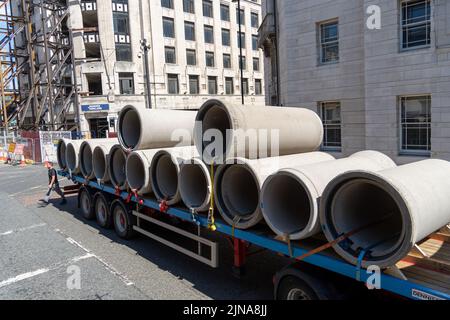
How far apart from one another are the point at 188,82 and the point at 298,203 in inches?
1560

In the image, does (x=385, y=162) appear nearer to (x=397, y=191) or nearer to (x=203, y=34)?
(x=397, y=191)

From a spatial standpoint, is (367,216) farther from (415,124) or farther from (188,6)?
(188,6)

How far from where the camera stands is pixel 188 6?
4362cm

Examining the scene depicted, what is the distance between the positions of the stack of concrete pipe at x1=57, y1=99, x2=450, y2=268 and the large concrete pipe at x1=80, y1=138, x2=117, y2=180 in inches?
55.3

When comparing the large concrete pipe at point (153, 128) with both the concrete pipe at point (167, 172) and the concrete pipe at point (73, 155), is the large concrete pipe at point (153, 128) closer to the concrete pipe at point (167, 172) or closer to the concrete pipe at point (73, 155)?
the concrete pipe at point (167, 172)

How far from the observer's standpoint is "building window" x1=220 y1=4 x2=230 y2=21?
47.7 meters

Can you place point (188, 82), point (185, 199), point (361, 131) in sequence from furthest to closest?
point (188, 82)
point (361, 131)
point (185, 199)


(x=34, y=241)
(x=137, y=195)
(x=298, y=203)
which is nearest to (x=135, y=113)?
(x=137, y=195)

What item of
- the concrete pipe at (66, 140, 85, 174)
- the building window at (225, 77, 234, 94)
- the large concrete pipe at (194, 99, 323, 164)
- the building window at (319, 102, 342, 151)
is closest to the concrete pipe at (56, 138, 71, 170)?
the concrete pipe at (66, 140, 85, 174)

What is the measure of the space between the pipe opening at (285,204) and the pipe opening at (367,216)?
50 cm

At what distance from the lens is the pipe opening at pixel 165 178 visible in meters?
7.45

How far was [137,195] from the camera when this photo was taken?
7918mm

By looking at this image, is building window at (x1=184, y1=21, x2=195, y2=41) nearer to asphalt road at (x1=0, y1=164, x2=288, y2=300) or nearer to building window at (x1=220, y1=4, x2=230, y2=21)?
building window at (x1=220, y1=4, x2=230, y2=21)

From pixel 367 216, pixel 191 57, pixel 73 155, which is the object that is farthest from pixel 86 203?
pixel 191 57
